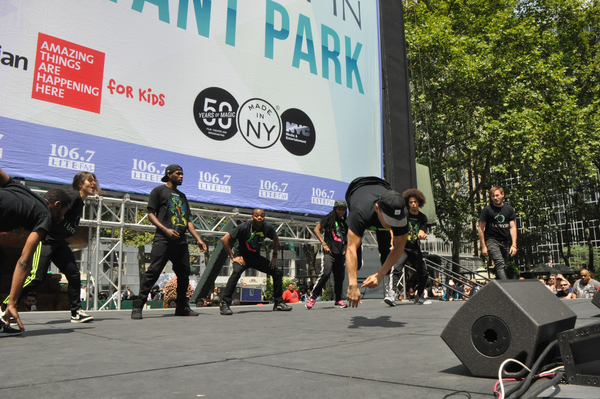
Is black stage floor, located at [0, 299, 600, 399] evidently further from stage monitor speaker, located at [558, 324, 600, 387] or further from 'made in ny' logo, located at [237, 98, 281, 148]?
'made in ny' logo, located at [237, 98, 281, 148]

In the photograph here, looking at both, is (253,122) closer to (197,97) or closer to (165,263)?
(197,97)

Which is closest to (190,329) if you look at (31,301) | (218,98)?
(218,98)

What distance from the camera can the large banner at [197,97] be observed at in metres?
7.32

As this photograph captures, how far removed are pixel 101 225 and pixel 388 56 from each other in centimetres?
933

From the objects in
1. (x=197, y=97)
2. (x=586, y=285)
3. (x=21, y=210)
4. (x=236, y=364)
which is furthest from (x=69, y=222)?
(x=586, y=285)

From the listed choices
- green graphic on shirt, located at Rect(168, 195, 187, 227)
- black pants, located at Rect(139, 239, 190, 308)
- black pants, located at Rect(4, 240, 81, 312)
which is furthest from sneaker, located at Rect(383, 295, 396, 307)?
black pants, located at Rect(4, 240, 81, 312)

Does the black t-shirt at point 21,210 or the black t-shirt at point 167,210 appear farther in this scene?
the black t-shirt at point 167,210

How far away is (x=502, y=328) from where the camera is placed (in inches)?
79.5

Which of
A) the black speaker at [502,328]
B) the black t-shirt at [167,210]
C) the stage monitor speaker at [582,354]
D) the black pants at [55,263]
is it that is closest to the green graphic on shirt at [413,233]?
the black t-shirt at [167,210]

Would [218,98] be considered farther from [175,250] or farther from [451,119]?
[451,119]

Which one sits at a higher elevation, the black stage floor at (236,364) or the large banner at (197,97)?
the large banner at (197,97)

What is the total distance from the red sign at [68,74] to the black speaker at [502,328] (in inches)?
285

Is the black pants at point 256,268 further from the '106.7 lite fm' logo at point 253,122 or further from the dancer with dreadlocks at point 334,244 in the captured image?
the '106.7 lite fm' logo at point 253,122

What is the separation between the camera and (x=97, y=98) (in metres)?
7.90
